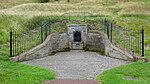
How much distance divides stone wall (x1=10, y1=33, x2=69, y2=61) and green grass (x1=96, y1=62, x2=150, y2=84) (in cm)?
480

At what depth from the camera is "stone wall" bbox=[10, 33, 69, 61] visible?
57.4 feet

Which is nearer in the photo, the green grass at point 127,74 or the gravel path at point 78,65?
the green grass at point 127,74

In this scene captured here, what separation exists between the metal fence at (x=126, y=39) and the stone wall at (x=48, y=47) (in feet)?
9.71

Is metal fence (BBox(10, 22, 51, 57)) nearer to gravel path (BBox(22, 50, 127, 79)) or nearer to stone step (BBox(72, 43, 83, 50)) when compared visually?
gravel path (BBox(22, 50, 127, 79))

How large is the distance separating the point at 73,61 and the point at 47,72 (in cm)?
421

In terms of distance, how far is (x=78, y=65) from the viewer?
55.0ft

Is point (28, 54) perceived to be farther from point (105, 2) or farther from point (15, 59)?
point (105, 2)

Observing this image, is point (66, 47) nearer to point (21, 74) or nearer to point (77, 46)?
point (77, 46)

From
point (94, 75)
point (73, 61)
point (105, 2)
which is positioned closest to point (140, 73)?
point (94, 75)

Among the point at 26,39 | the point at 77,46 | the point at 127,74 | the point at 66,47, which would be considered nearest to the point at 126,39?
the point at 77,46

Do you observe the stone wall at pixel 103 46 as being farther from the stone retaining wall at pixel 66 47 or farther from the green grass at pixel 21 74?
the green grass at pixel 21 74

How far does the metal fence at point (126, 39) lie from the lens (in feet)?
63.0

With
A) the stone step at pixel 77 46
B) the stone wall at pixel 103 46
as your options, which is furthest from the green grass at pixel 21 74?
the stone step at pixel 77 46

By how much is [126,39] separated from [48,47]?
16.6 feet
